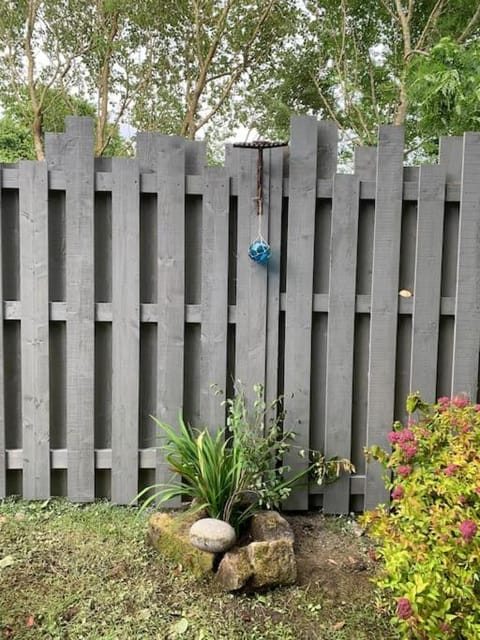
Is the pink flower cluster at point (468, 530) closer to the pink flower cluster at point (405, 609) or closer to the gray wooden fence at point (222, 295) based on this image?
the pink flower cluster at point (405, 609)

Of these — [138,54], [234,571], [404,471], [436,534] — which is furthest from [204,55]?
[436,534]

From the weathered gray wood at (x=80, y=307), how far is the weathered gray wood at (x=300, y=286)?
101 centimetres

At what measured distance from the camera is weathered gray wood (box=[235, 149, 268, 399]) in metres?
2.42

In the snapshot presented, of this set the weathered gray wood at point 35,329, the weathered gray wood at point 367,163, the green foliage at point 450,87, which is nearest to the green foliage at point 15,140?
the green foliage at point 450,87

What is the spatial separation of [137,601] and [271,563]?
516 millimetres

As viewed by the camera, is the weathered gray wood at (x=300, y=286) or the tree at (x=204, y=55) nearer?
the weathered gray wood at (x=300, y=286)

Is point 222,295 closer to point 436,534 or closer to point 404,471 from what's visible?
point 404,471

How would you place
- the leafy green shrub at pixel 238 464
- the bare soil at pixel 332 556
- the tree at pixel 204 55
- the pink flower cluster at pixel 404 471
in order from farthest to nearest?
the tree at pixel 204 55
the leafy green shrub at pixel 238 464
the bare soil at pixel 332 556
the pink flower cluster at pixel 404 471

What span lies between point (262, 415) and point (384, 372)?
2.19 ft

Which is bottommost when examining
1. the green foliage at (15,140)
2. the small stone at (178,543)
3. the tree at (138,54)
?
the small stone at (178,543)

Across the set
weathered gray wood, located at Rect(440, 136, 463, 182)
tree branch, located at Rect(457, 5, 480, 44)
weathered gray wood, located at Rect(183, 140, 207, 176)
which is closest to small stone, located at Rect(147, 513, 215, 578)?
weathered gray wood, located at Rect(183, 140, 207, 176)

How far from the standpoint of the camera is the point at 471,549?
1.44m

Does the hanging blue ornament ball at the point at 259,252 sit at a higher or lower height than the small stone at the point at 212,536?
higher

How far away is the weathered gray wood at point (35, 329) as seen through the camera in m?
2.40
